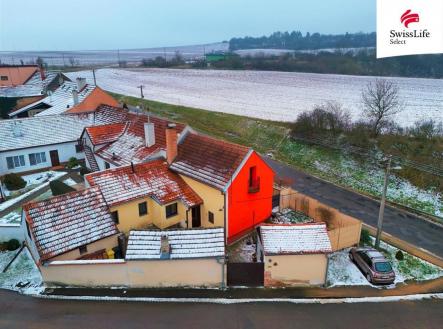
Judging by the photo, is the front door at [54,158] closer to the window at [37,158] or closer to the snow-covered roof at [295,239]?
the window at [37,158]

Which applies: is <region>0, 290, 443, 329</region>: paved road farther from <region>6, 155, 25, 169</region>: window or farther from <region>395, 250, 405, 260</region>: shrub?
<region>6, 155, 25, 169</region>: window

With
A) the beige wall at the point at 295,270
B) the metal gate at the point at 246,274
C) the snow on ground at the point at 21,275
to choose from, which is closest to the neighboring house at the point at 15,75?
the snow on ground at the point at 21,275

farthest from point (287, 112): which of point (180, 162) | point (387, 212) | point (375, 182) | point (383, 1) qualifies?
point (383, 1)

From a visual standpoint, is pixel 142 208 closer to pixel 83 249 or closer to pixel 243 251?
pixel 83 249

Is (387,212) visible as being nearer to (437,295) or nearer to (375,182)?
(375,182)

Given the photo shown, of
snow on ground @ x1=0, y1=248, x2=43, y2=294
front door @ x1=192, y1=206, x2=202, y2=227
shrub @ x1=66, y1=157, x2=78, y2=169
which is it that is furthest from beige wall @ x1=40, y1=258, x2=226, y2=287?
shrub @ x1=66, y1=157, x2=78, y2=169

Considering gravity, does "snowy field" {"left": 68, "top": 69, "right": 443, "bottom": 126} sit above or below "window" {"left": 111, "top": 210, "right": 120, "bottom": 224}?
above
